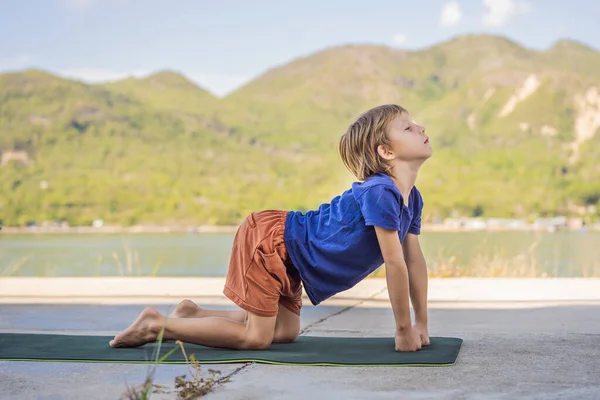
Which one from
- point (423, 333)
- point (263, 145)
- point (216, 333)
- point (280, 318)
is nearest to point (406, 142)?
point (423, 333)

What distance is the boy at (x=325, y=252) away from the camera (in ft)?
10.9

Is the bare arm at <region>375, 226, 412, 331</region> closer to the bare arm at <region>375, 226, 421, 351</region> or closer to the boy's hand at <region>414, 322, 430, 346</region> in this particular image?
the bare arm at <region>375, 226, 421, 351</region>

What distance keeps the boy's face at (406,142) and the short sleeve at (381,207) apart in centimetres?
23

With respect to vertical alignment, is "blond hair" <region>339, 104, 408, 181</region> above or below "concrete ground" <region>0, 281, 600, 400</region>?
above

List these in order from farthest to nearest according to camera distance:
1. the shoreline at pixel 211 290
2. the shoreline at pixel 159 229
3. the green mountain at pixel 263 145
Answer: the green mountain at pixel 263 145 < the shoreline at pixel 159 229 < the shoreline at pixel 211 290

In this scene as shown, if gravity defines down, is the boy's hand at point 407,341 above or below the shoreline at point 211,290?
above

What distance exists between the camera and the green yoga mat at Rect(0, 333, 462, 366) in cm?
300

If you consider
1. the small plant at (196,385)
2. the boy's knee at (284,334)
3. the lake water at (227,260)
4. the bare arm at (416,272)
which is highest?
the bare arm at (416,272)

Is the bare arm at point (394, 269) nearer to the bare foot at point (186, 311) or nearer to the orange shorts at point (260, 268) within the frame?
the orange shorts at point (260, 268)

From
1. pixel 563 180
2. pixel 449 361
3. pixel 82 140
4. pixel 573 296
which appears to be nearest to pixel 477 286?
pixel 573 296

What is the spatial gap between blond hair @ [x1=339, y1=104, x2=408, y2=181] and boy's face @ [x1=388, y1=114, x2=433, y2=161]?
3cm

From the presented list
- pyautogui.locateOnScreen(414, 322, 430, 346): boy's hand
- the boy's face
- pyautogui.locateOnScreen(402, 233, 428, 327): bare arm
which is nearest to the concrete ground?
pyautogui.locateOnScreen(414, 322, 430, 346): boy's hand

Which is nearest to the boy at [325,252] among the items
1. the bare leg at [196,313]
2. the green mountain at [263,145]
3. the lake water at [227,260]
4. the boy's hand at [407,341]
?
the boy's hand at [407,341]

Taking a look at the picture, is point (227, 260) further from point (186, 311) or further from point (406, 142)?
point (406, 142)
